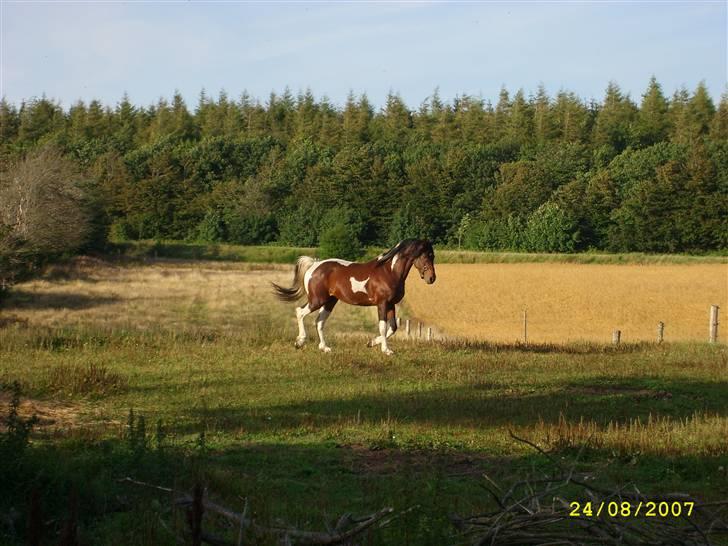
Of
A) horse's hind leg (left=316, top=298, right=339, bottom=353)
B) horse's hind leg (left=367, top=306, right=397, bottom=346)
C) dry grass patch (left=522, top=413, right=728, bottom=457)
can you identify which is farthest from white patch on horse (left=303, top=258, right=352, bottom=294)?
dry grass patch (left=522, top=413, right=728, bottom=457)

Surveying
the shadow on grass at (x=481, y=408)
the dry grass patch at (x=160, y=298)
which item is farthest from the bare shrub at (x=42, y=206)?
the shadow on grass at (x=481, y=408)

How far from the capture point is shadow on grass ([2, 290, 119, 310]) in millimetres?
37281

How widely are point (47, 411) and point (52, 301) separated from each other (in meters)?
29.8

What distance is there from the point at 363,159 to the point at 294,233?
45.0 feet

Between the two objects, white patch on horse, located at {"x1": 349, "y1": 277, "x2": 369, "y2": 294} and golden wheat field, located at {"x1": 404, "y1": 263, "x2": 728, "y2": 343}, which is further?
golden wheat field, located at {"x1": 404, "y1": 263, "x2": 728, "y2": 343}

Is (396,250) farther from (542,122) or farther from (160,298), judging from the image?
(542,122)

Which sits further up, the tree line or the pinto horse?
the tree line

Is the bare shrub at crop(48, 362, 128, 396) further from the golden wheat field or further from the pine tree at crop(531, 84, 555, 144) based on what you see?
the pine tree at crop(531, 84, 555, 144)

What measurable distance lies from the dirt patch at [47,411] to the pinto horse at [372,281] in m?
6.80

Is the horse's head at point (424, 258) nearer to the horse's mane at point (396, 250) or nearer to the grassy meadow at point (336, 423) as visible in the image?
the horse's mane at point (396, 250)

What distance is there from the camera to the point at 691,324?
128 ft

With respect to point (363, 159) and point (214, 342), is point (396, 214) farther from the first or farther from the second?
point (214, 342)

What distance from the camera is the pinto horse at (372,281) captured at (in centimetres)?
1833

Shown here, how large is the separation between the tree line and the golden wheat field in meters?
6.82
